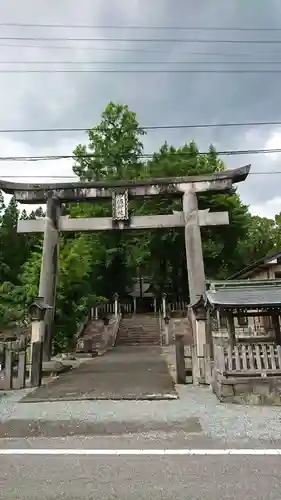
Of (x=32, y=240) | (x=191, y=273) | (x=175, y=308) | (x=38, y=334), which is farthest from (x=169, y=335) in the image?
(x=32, y=240)

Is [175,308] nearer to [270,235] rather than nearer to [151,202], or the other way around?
[151,202]

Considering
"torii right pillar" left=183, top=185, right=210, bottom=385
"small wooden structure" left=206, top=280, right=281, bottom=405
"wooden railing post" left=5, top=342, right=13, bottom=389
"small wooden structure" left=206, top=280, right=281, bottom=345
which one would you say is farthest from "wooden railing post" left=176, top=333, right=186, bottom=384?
"wooden railing post" left=5, top=342, right=13, bottom=389

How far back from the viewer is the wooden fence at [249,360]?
922cm

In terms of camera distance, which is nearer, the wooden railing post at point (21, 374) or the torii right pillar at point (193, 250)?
the wooden railing post at point (21, 374)

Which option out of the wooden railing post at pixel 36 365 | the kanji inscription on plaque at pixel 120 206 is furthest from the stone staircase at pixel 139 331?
the wooden railing post at pixel 36 365

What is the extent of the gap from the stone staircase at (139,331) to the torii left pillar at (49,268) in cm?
1131

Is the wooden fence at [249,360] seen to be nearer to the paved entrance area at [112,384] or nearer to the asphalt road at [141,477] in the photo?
the paved entrance area at [112,384]

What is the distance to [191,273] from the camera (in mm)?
16156

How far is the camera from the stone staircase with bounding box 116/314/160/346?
88.6ft

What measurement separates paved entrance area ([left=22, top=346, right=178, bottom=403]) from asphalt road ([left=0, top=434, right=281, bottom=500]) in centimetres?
422

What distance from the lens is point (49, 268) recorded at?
16469mm

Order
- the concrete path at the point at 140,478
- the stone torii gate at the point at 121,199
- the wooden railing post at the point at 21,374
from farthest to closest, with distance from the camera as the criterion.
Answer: the stone torii gate at the point at 121,199 → the wooden railing post at the point at 21,374 → the concrete path at the point at 140,478

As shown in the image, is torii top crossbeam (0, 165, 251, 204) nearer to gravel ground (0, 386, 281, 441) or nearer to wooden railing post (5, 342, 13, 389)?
wooden railing post (5, 342, 13, 389)

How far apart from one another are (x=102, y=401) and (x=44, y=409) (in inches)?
53.1
